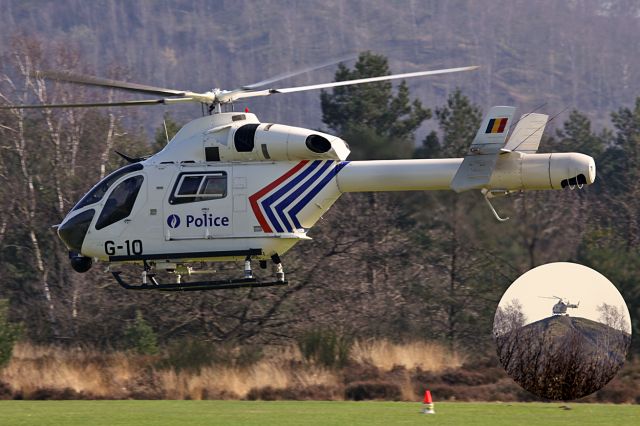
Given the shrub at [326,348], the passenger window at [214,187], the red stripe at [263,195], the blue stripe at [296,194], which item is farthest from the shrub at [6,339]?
the blue stripe at [296,194]

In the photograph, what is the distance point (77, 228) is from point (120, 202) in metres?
0.88

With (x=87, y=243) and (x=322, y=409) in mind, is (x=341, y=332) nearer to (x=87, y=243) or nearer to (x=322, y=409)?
(x=322, y=409)

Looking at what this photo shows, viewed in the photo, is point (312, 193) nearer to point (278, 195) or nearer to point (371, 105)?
point (278, 195)

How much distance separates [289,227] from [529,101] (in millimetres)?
170614

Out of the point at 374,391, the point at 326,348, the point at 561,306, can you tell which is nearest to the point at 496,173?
the point at 561,306

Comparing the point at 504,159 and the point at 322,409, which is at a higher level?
the point at 504,159

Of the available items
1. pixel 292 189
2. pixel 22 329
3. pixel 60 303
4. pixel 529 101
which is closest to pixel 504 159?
pixel 292 189

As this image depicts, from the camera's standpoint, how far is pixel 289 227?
18.5m

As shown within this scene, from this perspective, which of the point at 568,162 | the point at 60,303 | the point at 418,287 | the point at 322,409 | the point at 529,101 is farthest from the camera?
the point at 529,101

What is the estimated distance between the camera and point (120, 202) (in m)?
19.0

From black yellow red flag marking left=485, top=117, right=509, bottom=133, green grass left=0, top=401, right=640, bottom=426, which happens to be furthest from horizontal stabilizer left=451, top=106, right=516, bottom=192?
green grass left=0, top=401, right=640, bottom=426

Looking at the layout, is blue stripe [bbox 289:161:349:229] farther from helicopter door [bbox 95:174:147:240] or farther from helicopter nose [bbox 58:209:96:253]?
helicopter nose [bbox 58:209:96:253]

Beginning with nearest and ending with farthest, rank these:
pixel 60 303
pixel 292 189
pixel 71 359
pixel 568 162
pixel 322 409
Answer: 1. pixel 568 162
2. pixel 292 189
3. pixel 322 409
4. pixel 71 359
5. pixel 60 303

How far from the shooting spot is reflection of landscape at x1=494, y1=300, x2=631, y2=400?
2231cm
